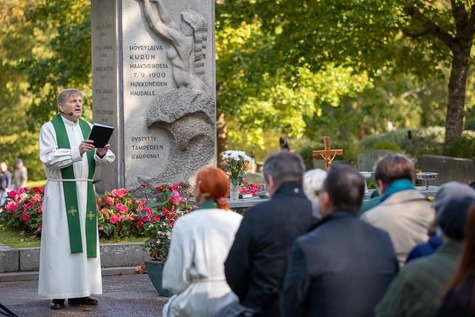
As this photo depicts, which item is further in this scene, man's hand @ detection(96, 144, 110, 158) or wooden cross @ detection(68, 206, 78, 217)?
wooden cross @ detection(68, 206, 78, 217)

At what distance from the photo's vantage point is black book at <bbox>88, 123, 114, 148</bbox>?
448 inches

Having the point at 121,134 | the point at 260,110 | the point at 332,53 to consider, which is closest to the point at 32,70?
the point at 260,110

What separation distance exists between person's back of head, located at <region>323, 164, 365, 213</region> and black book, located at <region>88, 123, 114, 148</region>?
5.39 meters

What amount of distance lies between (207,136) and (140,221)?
9.13 ft

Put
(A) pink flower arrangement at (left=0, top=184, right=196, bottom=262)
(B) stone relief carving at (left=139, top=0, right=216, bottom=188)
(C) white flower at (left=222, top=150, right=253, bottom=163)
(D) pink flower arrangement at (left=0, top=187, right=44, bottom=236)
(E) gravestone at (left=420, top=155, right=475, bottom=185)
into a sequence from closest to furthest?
(A) pink flower arrangement at (left=0, top=184, right=196, bottom=262)
(C) white flower at (left=222, top=150, right=253, bottom=163)
(D) pink flower arrangement at (left=0, top=187, right=44, bottom=236)
(B) stone relief carving at (left=139, top=0, right=216, bottom=188)
(E) gravestone at (left=420, top=155, right=475, bottom=185)

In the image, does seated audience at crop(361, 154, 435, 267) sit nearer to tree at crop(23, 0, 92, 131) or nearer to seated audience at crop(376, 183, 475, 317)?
seated audience at crop(376, 183, 475, 317)

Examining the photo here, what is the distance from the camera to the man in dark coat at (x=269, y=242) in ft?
22.3

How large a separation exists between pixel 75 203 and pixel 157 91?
18.7ft

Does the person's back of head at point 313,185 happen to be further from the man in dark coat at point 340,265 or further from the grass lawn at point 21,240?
the grass lawn at point 21,240

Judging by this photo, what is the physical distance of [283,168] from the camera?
7.01 m

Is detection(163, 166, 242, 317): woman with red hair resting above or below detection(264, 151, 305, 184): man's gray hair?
below

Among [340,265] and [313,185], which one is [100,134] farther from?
[340,265]

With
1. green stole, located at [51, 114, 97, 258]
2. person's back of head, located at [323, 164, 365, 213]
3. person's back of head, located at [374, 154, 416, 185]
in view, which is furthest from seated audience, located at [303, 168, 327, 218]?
green stole, located at [51, 114, 97, 258]

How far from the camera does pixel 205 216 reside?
7.23 m
